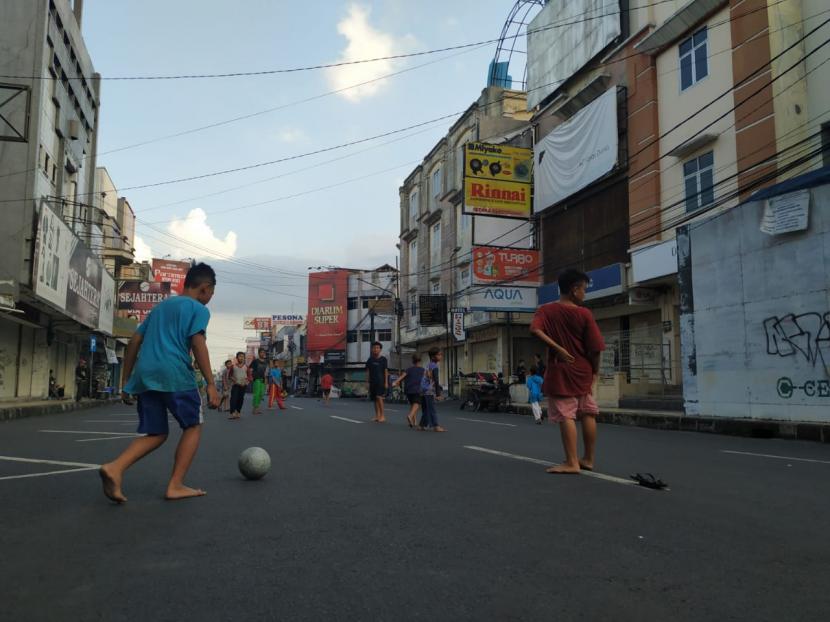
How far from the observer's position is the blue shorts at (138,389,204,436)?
470 centimetres

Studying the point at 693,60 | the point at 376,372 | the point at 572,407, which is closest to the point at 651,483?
the point at 572,407

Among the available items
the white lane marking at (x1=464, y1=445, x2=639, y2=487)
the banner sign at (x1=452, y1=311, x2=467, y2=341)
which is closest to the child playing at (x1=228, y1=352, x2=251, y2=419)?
the white lane marking at (x1=464, y1=445, x2=639, y2=487)

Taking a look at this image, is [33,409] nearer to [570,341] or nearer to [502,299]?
[570,341]

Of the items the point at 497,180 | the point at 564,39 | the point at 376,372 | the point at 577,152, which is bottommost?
the point at 376,372

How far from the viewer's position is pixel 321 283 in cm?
6662

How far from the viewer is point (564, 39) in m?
27.6

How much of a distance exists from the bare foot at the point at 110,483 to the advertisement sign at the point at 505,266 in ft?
82.5

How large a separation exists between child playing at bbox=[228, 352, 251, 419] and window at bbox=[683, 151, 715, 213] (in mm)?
13384

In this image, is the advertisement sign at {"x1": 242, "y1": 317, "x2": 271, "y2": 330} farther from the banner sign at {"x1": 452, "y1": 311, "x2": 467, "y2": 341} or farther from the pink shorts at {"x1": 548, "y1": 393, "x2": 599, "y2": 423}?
the pink shorts at {"x1": 548, "y1": 393, "x2": 599, "y2": 423}

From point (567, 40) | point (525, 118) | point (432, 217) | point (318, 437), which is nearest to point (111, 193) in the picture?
point (432, 217)

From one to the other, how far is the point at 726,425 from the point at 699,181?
31.4ft

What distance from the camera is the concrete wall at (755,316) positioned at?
458 inches

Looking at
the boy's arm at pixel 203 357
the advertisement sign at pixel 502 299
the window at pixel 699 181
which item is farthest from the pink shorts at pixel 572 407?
the advertisement sign at pixel 502 299

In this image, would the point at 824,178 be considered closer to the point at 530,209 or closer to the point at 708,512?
the point at 708,512
